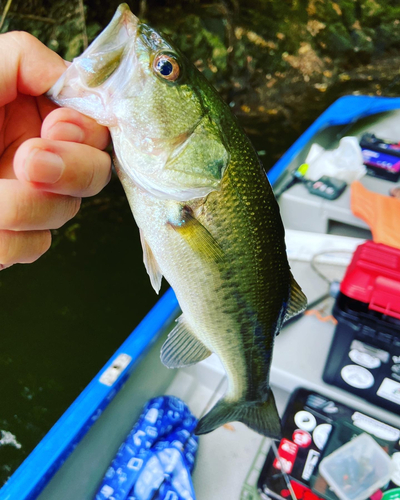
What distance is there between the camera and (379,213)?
8.33 ft

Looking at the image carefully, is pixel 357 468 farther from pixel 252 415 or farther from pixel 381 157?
pixel 381 157

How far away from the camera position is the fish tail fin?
54.3 inches

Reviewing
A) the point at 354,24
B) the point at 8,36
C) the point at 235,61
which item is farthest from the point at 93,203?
the point at 354,24

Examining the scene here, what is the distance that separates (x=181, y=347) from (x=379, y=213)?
185cm

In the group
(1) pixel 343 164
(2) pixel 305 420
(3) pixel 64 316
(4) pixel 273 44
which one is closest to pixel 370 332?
(2) pixel 305 420

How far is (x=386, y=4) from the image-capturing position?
8.90 metres

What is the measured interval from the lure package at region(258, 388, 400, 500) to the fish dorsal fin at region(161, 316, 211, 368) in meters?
0.76

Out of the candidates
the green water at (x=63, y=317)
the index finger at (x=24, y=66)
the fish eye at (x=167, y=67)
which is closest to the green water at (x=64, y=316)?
the green water at (x=63, y=317)

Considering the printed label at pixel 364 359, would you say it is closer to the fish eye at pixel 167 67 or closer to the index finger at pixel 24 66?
the fish eye at pixel 167 67

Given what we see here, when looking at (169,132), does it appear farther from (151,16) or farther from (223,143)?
(151,16)

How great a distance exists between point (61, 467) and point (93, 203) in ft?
11.9

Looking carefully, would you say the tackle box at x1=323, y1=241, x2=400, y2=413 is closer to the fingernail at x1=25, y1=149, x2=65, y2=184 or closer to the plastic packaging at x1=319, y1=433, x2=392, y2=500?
the plastic packaging at x1=319, y1=433, x2=392, y2=500

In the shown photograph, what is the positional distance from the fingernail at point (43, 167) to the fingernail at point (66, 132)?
9 centimetres

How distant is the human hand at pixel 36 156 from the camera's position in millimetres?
880
